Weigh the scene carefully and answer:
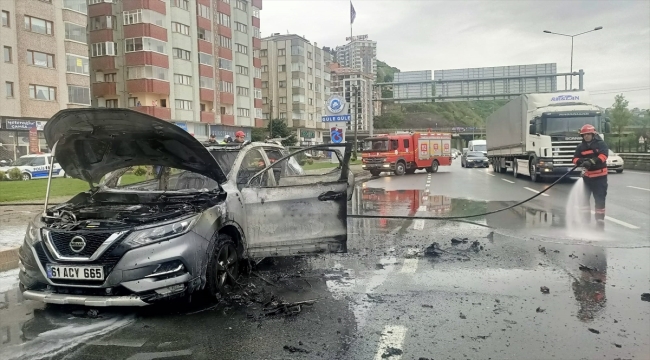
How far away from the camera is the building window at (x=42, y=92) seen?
3756cm

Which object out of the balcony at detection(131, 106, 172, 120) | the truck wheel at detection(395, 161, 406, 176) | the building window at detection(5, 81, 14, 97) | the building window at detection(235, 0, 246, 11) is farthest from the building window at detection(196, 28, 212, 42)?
the truck wheel at detection(395, 161, 406, 176)

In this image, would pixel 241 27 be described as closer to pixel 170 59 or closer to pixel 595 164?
pixel 170 59

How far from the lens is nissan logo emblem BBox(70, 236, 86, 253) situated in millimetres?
4242

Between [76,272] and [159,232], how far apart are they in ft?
2.53

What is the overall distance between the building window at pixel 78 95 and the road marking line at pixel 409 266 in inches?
1618

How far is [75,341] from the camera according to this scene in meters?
3.97

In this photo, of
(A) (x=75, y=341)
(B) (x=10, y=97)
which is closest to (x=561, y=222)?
(A) (x=75, y=341)

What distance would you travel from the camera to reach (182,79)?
5088 cm

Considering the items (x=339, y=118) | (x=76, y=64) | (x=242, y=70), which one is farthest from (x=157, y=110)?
(x=339, y=118)

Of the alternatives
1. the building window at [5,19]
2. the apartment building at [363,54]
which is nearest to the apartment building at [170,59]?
the building window at [5,19]

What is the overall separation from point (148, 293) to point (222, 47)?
188 feet

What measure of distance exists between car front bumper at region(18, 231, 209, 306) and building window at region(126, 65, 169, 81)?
151ft

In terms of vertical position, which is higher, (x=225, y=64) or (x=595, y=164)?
(x=225, y=64)

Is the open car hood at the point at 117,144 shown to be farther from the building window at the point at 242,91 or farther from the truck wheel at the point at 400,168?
the building window at the point at 242,91
